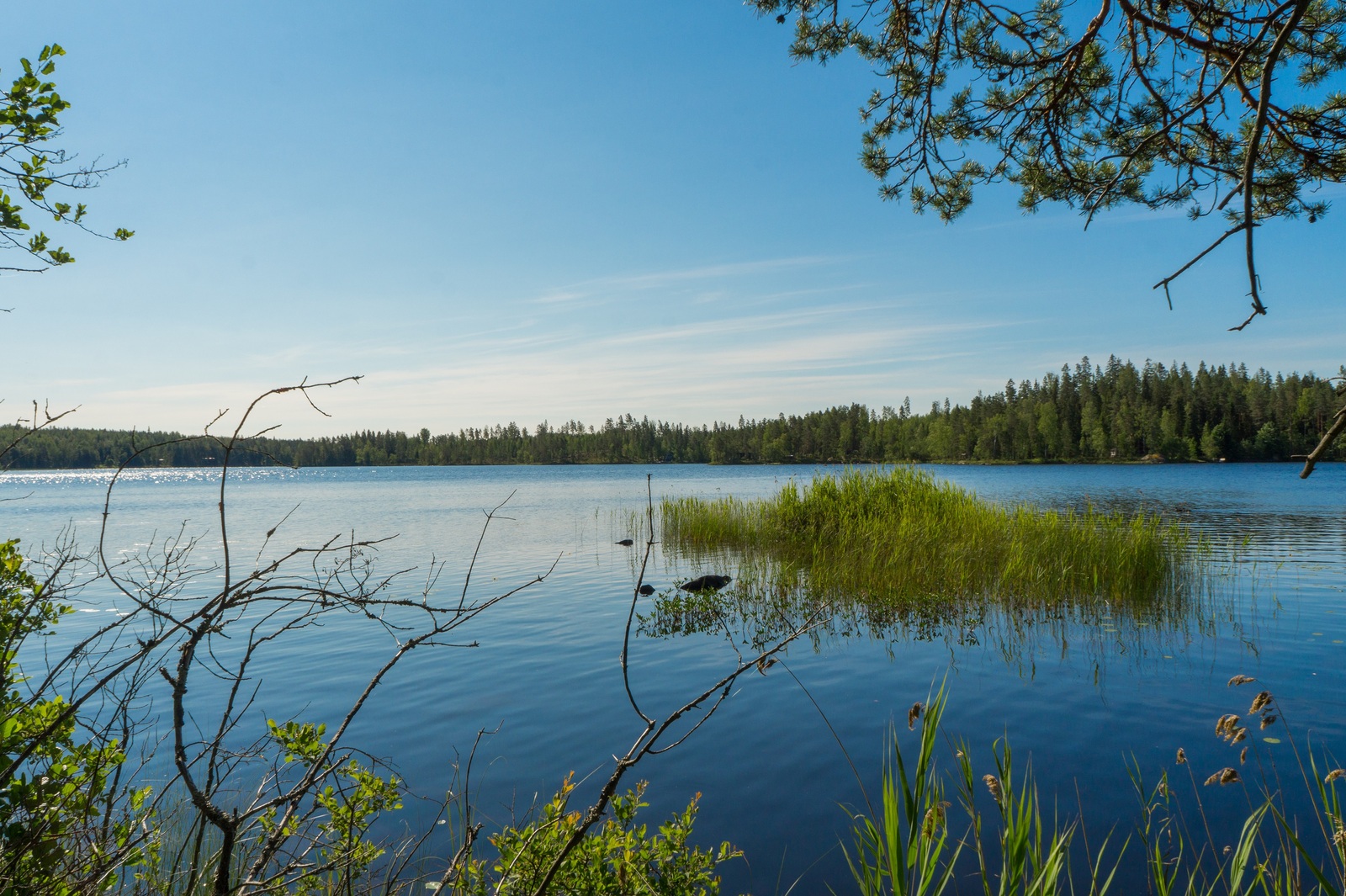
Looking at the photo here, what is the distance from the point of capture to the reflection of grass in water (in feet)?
36.0

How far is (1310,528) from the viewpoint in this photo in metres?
23.5

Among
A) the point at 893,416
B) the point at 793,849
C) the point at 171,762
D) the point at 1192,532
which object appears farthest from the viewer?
the point at 893,416

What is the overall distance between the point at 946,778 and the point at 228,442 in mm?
5872

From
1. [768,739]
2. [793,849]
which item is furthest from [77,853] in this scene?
[768,739]

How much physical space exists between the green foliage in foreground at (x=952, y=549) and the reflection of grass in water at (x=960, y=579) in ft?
0.10

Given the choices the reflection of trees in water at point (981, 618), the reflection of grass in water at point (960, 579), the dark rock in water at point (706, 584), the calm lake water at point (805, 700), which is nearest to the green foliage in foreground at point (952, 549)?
the reflection of grass in water at point (960, 579)

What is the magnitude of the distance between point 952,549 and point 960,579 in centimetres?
88

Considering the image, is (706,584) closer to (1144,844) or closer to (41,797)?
(1144,844)

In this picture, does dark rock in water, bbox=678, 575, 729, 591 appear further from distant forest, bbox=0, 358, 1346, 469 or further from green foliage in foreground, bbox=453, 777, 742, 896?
distant forest, bbox=0, 358, 1346, 469

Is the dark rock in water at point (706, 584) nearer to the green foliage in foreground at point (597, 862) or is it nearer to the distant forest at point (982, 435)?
the green foliage in foreground at point (597, 862)

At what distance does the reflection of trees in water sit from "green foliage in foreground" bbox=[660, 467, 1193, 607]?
13 centimetres

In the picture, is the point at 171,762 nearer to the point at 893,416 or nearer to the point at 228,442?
the point at 228,442

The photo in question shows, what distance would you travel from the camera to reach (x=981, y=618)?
1092cm

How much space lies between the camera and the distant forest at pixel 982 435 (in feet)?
319
